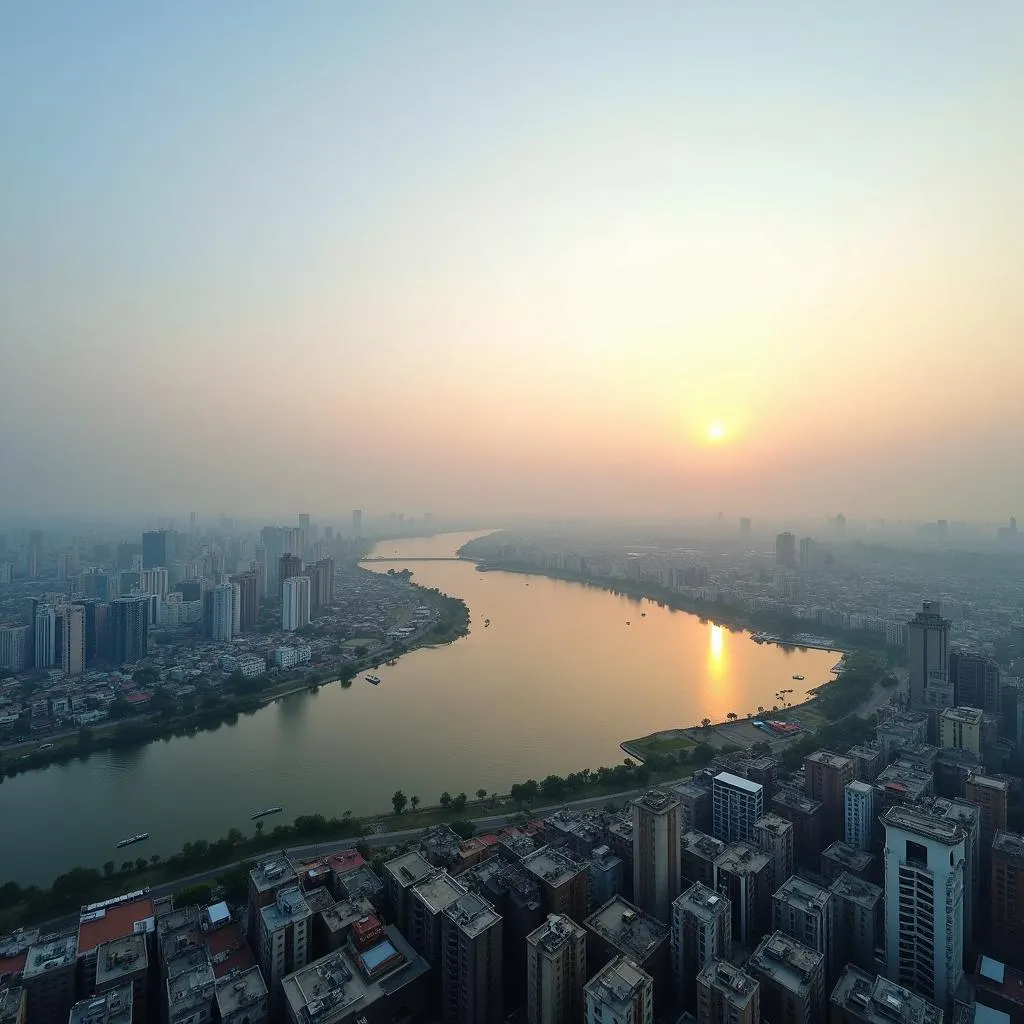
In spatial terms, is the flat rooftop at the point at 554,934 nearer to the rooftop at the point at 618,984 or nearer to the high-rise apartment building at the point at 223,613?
the rooftop at the point at 618,984

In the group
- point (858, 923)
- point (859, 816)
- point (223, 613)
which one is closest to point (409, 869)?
point (858, 923)

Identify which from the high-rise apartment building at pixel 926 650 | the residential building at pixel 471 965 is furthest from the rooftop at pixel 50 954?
the high-rise apartment building at pixel 926 650

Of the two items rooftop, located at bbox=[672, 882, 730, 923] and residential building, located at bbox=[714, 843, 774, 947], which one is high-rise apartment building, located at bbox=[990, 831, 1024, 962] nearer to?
residential building, located at bbox=[714, 843, 774, 947]

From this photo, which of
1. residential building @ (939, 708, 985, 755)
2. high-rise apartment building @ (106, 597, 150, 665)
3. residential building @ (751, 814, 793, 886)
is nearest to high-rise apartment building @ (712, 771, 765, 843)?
residential building @ (751, 814, 793, 886)

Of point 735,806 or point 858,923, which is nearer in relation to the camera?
point 858,923

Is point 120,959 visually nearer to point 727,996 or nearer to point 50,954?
point 50,954
